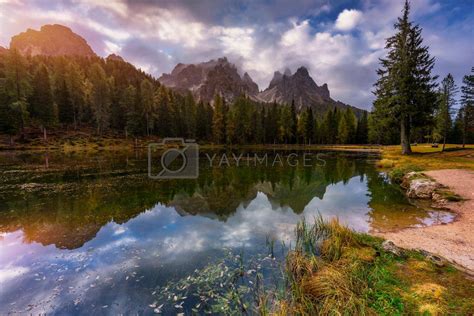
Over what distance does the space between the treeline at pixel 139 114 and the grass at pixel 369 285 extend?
250 feet

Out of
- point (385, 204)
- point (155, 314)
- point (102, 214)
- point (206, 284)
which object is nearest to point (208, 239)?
point (206, 284)

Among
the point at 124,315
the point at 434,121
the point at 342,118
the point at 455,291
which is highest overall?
the point at 342,118

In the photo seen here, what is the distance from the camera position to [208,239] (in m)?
11.1

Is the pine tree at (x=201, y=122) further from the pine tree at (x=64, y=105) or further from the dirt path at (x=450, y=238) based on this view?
the dirt path at (x=450, y=238)

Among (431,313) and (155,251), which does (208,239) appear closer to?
(155,251)

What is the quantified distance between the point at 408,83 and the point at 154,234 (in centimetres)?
4474

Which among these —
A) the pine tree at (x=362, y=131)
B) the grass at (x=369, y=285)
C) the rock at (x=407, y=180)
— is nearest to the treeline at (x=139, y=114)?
the pine tree at (x=362, y=131)

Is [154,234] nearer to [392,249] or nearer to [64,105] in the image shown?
[392,249]

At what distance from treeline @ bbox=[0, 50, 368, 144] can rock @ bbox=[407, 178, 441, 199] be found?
7207cm

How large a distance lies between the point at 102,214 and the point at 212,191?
29.7 feet

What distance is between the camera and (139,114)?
81312 mm

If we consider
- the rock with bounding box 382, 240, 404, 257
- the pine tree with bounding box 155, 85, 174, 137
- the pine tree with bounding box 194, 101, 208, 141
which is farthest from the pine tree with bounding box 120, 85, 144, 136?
the rock with bounding box 382, 240, 404, 257

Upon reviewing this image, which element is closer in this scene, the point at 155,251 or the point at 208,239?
the point at 155,251

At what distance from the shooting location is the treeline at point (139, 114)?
222 ft
